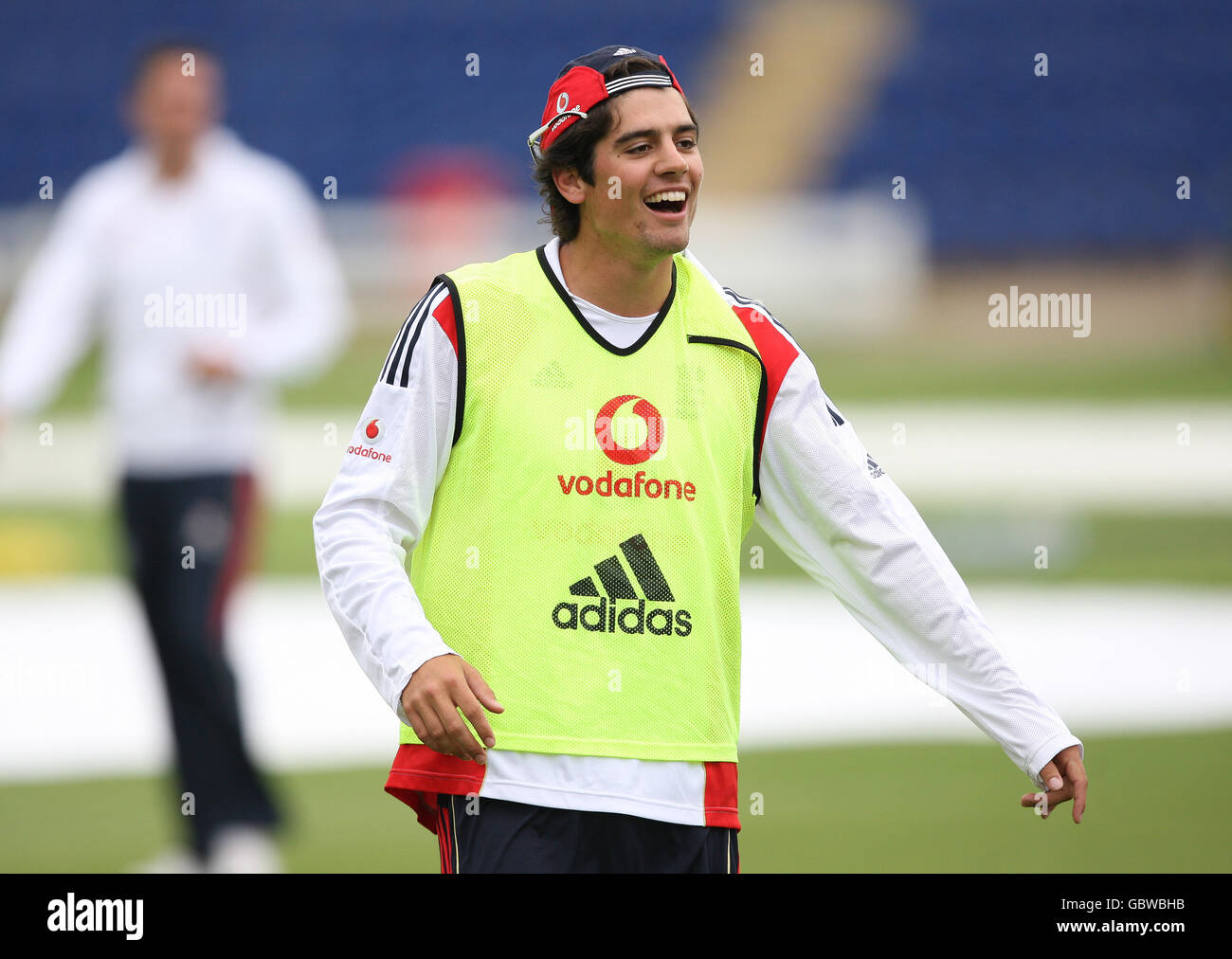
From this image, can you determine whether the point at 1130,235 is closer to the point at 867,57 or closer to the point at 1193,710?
the point at 867,57

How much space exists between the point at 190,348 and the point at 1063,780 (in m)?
3.91

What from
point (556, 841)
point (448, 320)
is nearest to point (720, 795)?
point (556, 841)

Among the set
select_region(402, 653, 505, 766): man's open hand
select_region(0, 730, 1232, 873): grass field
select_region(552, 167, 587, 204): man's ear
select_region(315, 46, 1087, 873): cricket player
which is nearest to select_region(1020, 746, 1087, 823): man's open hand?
select_region(315, 46, 1087, 873): cricket player

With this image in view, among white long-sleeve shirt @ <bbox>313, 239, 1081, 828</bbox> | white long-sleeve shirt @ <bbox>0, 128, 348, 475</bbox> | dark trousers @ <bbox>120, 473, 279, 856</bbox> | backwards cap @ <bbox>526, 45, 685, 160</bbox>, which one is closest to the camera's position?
white long-sleeve shirt @ <bbox>313, 239, 1081, 828</bbox>

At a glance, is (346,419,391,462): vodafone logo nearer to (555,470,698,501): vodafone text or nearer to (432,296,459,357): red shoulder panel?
(432,296,459,357): red shoulder panel

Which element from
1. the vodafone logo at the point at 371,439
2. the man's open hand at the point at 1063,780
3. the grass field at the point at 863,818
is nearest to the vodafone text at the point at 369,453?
the vodafone logo at the point at 371,439

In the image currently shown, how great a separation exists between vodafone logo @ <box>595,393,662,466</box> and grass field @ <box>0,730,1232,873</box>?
275cm

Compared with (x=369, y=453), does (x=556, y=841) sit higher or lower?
lower

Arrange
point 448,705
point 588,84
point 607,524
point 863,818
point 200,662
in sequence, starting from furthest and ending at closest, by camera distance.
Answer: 1. point 863,818
2. point 200,662
3. point 588,84
4. point 607,524
5. point 448,705

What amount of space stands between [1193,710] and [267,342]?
14.3 feet

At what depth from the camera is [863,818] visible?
622cm

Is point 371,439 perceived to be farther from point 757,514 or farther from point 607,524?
point 757,514

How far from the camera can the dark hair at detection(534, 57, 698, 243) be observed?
10.7 ft
